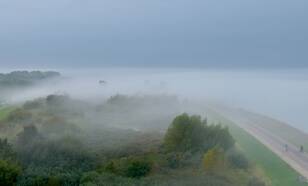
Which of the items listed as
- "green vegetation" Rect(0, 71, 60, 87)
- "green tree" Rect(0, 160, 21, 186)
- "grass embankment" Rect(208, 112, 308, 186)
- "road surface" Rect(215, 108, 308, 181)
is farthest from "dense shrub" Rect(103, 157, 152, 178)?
"green vegetation" Rect(0, 71, 60, 87)

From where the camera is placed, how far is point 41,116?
2884 inches

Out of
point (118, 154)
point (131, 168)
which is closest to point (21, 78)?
point (118, 154)

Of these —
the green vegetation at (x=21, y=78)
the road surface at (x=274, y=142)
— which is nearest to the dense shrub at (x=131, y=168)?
the road surface at (x=274, y=142)

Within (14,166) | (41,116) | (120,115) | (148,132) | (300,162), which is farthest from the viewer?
(120,115)

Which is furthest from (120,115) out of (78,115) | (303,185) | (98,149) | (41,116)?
(303,185)

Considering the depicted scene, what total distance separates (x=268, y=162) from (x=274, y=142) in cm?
1255

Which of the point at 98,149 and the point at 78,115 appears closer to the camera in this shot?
the point at 98,149

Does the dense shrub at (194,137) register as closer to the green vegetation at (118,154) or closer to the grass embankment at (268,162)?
the green vegetation at (118,154)

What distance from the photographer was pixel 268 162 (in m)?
49.2

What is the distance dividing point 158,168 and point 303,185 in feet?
35.5

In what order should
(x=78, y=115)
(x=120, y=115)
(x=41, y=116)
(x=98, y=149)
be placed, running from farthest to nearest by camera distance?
(x=120, y=115) < (x=78, y=115) < (x=41, y=116) < (x=98, y=149)

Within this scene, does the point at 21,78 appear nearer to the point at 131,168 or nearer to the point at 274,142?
the point at 274,142

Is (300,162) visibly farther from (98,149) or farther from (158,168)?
(98,149)

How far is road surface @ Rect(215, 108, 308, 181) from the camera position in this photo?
159 feet
